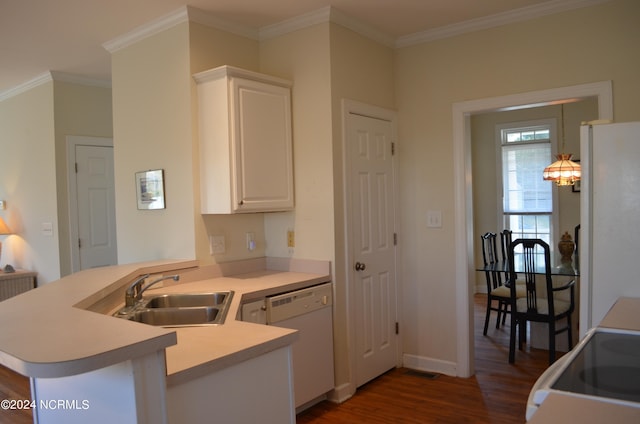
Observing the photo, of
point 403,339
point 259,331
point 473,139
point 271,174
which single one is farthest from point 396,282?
point 473,139

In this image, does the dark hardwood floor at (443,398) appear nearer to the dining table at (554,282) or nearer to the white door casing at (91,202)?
the dining table at (554,282)

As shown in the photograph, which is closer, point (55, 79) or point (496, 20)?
point (496, 20)

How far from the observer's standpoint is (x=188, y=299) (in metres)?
2.88

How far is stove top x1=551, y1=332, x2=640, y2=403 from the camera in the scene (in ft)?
4.21

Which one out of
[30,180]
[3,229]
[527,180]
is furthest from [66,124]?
[527,180]

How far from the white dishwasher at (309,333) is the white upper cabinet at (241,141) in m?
0.66

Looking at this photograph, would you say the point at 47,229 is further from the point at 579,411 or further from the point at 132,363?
the point at 579,411

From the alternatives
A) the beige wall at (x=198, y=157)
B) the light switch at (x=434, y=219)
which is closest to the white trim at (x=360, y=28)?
the beige wall at (x=198, y=157)

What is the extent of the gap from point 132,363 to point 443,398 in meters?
2.64

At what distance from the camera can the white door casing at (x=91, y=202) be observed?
15.9 ft

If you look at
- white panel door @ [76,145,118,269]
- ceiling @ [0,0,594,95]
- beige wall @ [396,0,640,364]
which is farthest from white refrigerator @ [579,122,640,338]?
white panel door @ [76,145,118,269]

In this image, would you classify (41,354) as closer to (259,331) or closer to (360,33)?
(259,331)

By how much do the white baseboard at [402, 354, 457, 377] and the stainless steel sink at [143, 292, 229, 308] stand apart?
1.92 meters

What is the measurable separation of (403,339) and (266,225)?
147cm
